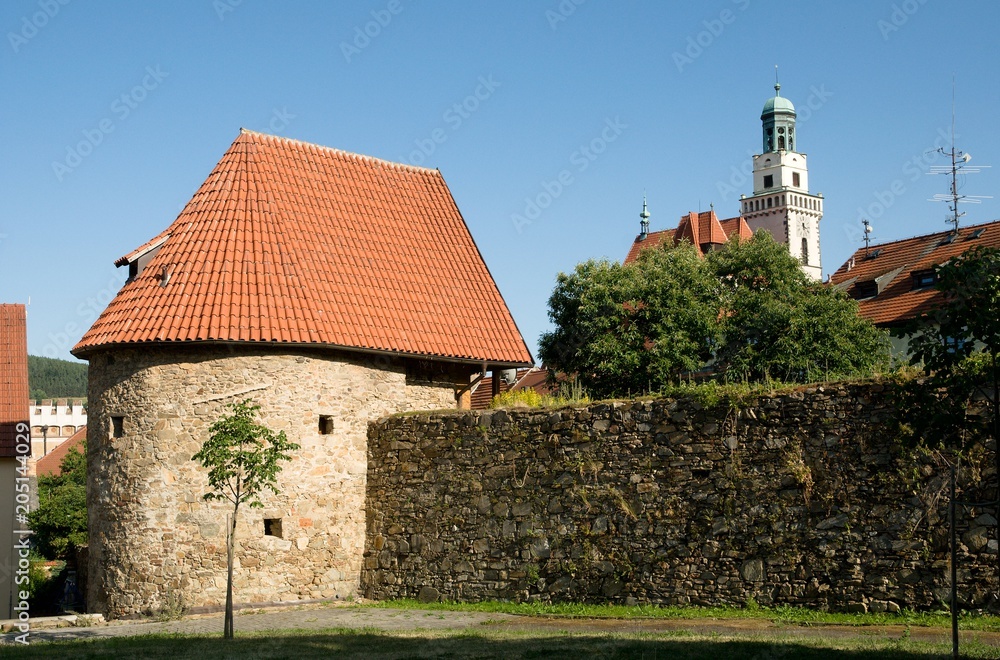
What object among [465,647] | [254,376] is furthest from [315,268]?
[465,647]

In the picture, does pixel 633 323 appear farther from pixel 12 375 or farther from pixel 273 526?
pixel 12 375


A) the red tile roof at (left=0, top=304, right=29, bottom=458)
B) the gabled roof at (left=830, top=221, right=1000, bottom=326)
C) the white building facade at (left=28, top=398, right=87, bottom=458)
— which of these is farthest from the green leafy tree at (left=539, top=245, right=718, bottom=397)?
the white building facade at (left=28, top=398, right=87, bottom=458)

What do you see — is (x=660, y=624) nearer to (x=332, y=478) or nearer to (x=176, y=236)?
(x=332, y=478)

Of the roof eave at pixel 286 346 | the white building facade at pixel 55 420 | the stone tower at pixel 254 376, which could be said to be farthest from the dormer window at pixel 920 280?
the white building facade at pixel 55 420

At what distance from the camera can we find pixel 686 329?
33.1m

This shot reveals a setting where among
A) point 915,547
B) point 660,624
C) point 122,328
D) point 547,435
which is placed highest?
point 122,328

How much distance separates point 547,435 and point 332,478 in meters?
4.47

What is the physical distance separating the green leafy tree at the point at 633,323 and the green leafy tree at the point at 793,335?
2.75 ft

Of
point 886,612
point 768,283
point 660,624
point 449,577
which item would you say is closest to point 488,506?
point 449,577

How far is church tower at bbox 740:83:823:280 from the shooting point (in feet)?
376

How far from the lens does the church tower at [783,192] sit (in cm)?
11475

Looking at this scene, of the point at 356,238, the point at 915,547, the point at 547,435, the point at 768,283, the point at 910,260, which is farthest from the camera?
the point at 910,260

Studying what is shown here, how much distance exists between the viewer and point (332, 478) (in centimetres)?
2019

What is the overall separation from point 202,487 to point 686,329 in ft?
58.4
